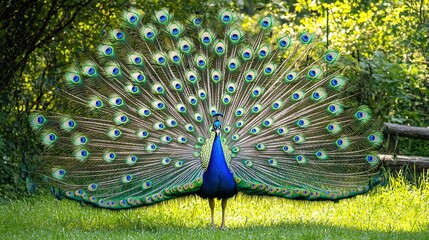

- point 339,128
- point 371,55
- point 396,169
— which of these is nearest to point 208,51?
point 339,128

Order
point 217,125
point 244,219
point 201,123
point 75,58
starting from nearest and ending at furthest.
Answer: point 217,125, point 201,123, point 244,219, point 75,58

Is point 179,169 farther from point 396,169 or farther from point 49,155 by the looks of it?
point 396,169

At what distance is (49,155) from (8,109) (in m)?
3.26

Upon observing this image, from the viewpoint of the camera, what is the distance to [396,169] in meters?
10.8

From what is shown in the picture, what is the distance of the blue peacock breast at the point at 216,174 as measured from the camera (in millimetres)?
8000

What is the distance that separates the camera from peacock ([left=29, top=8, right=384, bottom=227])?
818 centimetres

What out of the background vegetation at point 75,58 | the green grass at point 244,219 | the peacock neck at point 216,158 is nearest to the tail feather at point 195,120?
the peacock neck at point 216,158

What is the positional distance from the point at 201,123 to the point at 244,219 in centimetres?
→ 111

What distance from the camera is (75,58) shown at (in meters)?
11.7

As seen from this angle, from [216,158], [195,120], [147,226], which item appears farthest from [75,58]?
[216,158]

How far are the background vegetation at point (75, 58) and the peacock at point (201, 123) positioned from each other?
1524mm

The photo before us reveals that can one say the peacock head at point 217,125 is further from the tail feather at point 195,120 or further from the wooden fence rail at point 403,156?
the wooden fence rail at point 403,156

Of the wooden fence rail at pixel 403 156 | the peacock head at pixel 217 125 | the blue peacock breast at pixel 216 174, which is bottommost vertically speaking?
the wooden fence rail at pixel 403 156

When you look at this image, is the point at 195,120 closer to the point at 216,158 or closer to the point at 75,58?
the point at 216,158
